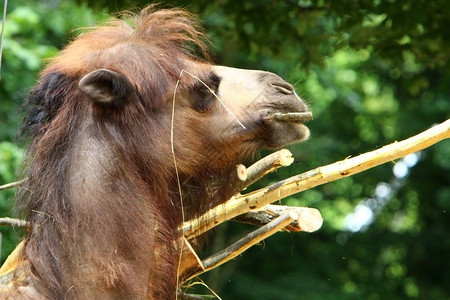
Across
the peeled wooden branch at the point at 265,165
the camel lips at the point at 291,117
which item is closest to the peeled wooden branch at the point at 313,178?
the peeled wooden branch at the point at 265,165

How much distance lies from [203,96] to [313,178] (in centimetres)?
68

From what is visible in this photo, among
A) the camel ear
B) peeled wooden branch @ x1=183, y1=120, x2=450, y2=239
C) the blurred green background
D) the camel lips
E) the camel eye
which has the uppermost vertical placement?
the camel ear

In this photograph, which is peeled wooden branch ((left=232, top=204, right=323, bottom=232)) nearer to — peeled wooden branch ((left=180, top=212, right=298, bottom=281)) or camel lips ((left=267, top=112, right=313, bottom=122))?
peeled wooden branch ((left=180, top=212, right=298, bottom=281))

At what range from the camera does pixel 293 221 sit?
11.7 ft

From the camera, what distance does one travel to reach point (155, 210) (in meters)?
3.36

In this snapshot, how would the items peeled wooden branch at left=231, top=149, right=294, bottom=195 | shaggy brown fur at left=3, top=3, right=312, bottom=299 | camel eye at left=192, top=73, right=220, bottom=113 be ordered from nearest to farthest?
1. shaggy brown fur at left=3, top=3, right=312, bottom=299
2. peeled wooden branch at left=231, top=149, right=294, bottom=195
3. camel eye at left=192, top=73, right=220, bottom=113

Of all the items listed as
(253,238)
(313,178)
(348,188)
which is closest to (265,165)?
(313,178)

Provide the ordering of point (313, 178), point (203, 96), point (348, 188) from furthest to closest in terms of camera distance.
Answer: point (348, 188) < point (203, 96) < point (313, 178)

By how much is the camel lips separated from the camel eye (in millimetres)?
307

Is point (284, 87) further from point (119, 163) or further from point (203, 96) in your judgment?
point (119, 163)

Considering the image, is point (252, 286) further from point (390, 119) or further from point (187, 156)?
point (187, 156)

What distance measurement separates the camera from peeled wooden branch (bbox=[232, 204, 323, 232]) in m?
3.55

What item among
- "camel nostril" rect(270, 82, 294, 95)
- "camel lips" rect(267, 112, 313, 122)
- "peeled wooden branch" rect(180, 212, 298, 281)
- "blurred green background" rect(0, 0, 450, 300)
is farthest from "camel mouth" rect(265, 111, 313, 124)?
"blurred green background" rect(0, 0, 450, 300)

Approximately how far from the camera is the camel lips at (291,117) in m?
3.41
